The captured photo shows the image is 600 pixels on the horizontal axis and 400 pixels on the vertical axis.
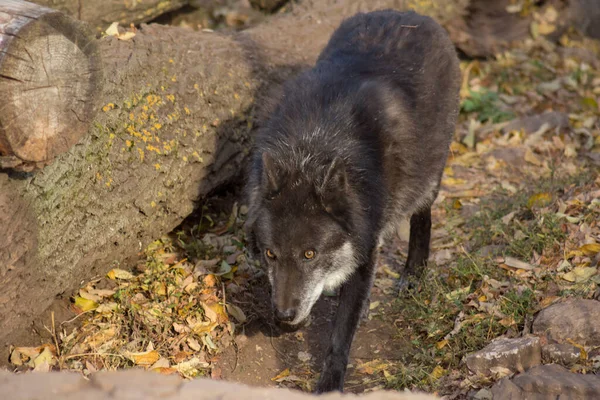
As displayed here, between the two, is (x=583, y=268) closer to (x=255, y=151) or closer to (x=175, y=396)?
(x=255, y=151)

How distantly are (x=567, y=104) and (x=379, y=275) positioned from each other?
440 centimetres

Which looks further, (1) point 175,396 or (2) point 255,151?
(2) point 255,151

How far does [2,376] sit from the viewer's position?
2996 millimetres

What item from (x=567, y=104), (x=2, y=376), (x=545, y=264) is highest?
(x=2, y=376)

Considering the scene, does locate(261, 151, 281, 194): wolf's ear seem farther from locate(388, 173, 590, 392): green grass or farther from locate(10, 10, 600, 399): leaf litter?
locate(388, 173, 590, 392): green grass

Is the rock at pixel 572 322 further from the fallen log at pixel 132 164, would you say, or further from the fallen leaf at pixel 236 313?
the fallen log at pixel 132 164

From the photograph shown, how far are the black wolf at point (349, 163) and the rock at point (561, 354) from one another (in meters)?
1.32

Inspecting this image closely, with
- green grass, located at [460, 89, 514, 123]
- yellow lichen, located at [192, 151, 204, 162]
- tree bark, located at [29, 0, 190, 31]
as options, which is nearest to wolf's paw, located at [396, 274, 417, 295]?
yellow lichen, located at [192, 151, 204, 162]

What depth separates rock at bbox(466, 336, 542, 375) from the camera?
14.1ft

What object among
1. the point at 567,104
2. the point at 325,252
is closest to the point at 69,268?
the point at 325,252

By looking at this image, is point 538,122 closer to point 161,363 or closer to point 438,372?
point 438,372

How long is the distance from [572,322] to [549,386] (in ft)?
2.60

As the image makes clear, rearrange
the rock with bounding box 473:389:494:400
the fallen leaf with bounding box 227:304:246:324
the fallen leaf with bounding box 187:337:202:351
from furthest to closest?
1. the fallen leaf with bounding box 227:304:246:324
2. the fallen leaf with bounding box 187:337:202:351
3. the rock with bounding box 473:389:494:400

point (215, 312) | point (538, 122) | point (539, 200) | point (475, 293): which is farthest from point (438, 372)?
point (538, 122)
